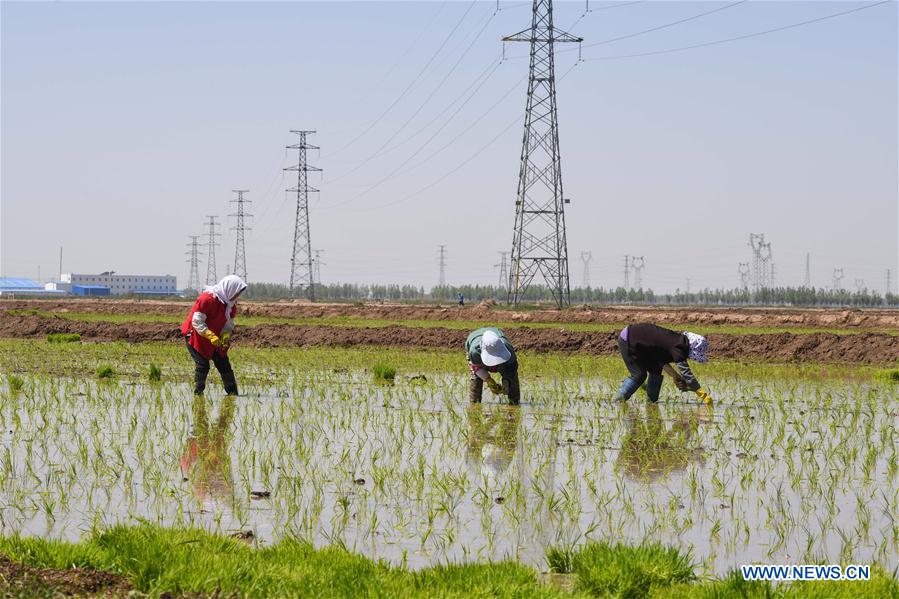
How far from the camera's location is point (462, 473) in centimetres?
879

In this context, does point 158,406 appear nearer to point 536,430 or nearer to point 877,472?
point 536,430

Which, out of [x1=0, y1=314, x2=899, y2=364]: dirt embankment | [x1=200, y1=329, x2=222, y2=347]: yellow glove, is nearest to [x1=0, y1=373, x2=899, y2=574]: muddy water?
[x1=200, y1=329, x2=222, y2=347]: yellow glove

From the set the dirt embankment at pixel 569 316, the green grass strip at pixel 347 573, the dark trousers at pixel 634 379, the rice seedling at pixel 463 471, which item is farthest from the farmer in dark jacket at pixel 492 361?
the dirt embankment at pixel 569 316

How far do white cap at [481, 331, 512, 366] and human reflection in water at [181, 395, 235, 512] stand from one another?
3.41 metres

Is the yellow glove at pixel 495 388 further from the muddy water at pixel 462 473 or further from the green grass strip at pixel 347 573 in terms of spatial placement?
the green grass strip at pixel 347 573

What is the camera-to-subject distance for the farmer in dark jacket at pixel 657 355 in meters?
13.6

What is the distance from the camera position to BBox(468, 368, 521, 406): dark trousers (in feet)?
45.7

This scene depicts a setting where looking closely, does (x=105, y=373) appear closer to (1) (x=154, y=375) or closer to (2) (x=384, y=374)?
(1) (x=154, y=375)

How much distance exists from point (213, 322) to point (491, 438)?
5.21 meters

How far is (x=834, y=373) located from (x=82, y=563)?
18.7 meters

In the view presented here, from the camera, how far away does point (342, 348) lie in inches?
1104

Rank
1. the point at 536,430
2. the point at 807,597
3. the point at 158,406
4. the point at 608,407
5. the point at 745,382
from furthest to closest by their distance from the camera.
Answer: the point at 745,382
the point at 608,407
the point at 158,406
the point at 536,430
the point at 807,597

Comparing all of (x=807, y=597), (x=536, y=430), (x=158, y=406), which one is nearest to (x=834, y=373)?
(x=536, y=430)

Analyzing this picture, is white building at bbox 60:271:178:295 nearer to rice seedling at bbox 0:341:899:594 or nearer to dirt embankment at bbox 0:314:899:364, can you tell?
dirt embankment at bbox 0:314:899:364
